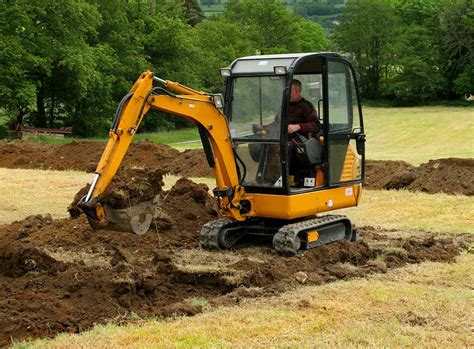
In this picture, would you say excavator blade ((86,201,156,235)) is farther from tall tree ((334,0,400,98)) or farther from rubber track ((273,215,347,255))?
tall tree ((334,0,400,98))

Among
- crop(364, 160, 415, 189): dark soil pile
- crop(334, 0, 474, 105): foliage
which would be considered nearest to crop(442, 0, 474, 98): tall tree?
crop(334, 0, 474, 105): foliage

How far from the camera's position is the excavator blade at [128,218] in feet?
30.6

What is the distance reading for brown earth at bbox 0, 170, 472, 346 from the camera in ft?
25.6

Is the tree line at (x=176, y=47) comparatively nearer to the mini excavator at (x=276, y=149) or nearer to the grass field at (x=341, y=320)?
the mini excavator at (x=276, y=149)

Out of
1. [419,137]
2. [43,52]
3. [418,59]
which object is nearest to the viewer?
[43,52]

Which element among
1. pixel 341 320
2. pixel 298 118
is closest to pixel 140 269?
pixel 341 320

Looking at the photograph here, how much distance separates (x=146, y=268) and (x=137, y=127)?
5.61 feet

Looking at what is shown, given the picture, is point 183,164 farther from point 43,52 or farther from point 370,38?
point 370,38

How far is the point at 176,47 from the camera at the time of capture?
180 ft

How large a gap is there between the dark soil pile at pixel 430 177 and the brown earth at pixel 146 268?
535cm

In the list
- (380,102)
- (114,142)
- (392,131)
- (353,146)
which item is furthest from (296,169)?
(380,102)

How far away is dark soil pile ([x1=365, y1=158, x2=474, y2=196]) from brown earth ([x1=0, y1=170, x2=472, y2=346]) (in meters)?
5.35

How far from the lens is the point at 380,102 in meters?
75.9

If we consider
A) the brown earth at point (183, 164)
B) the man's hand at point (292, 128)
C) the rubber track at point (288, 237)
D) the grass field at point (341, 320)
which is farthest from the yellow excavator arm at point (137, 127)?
the brown earth at point (183, 164)
